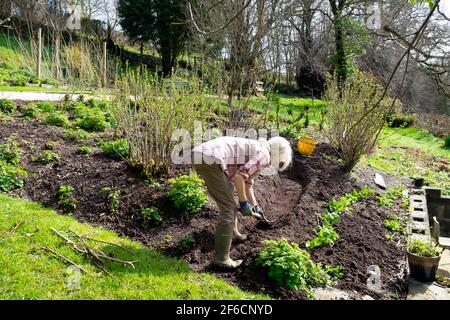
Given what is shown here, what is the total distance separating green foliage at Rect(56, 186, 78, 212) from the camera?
16.1 ft

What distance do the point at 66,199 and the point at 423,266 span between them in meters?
4.09

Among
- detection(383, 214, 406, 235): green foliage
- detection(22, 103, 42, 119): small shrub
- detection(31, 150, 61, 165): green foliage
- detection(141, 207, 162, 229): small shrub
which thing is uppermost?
detection(22, 103, 42, 119): small shrub

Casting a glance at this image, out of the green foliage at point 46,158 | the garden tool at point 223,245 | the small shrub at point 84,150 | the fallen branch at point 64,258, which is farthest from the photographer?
the small shrub at point 84,150

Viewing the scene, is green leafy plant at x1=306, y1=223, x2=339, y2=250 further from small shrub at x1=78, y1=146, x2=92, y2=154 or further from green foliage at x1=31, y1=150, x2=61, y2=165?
green foliage at x1=31, y1=150, x2=61, y2=165

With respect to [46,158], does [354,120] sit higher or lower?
higher

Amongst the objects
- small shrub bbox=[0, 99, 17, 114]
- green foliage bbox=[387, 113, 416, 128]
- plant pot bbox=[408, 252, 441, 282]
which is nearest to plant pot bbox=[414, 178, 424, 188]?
plant pot bbox=[408, 252, 441, 282]

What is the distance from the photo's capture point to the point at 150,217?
183 inches

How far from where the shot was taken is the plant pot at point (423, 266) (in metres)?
4.14

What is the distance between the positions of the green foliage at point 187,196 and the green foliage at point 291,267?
47.9 inches

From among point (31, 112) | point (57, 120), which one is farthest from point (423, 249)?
point (31, 112)

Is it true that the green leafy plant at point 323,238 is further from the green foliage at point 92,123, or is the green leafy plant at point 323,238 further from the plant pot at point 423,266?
the green foliage at point 92,123

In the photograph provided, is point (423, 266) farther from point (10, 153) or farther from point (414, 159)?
point (414, 159)

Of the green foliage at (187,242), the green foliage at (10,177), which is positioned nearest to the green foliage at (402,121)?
the green foliage at (187,242)

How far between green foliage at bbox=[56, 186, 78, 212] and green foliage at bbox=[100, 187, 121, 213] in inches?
14.8
